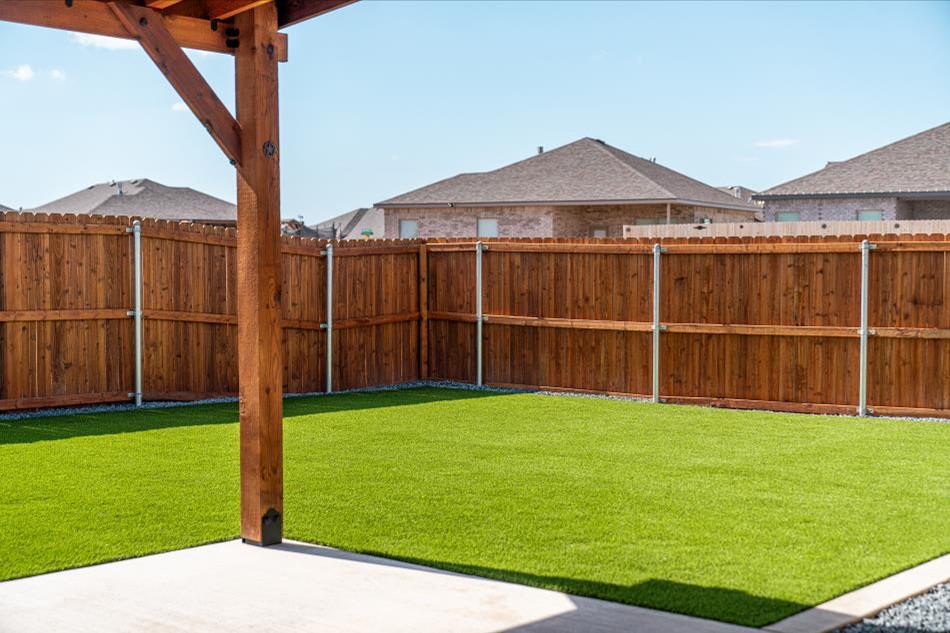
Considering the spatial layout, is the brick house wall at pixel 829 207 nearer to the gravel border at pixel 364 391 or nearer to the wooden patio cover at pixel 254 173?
the gravel border at pixel 364 391

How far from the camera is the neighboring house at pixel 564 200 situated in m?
32.0

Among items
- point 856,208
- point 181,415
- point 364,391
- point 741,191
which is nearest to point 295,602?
point 181,415

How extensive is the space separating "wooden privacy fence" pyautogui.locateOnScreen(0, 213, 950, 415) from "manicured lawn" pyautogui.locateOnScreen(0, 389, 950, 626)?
0.85 m

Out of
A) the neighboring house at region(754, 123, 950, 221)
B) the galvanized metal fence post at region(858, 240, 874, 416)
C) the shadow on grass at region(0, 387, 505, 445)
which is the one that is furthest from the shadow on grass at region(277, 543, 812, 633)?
the neighboring house at region(754, 123, 950, 221)

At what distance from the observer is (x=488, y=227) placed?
114 feet

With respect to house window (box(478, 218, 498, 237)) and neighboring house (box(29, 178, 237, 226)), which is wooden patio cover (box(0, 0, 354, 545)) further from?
neighboring house (box(29, 178, 237, 226))

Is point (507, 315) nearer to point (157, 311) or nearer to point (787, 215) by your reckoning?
point (157, 311)

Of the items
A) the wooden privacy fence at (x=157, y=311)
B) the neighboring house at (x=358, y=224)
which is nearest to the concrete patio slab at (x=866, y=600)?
the wooden privacy fence at (x=157, y=311)

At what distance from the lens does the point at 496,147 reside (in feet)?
148

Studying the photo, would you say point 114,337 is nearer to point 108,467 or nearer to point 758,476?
point 108,467

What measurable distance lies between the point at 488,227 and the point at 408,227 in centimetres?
336

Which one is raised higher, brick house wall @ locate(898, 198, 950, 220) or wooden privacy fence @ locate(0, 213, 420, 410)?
Result: brick house wall @ locate(898, 198, 950, 220)

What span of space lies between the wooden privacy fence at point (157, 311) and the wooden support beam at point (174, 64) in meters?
6.62

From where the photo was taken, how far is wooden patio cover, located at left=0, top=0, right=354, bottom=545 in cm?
691
